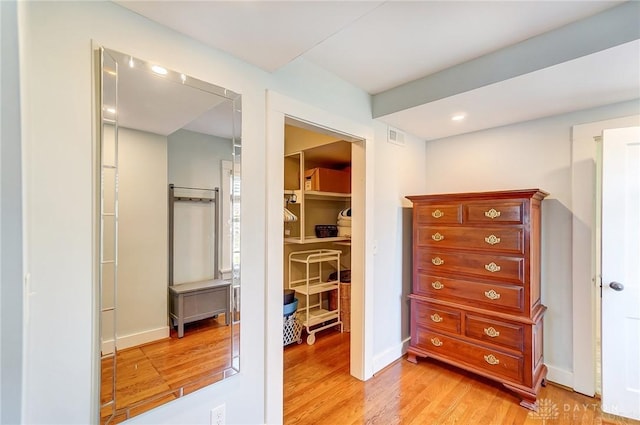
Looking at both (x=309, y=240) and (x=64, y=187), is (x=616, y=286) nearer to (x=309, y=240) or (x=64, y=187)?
(x=309, y=240)

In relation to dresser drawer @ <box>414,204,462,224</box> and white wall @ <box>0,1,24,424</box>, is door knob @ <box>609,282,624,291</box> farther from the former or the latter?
white wall @ <box>0,1,24,424</box>

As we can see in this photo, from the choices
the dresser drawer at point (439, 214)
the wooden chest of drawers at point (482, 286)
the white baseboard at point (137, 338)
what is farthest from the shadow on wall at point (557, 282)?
the white baseboard at point (137, 338)

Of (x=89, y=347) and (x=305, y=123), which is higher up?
(x=305, y=123)

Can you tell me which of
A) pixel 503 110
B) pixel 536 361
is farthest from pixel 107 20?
pixel 536 361

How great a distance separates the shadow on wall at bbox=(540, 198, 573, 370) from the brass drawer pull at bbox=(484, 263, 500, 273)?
1.70ft

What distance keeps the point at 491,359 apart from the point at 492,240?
946 mm

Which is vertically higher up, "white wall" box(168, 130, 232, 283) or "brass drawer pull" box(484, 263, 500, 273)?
"white wall" box(168, 130, 232, 283)

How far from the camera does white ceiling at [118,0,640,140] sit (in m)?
1.22

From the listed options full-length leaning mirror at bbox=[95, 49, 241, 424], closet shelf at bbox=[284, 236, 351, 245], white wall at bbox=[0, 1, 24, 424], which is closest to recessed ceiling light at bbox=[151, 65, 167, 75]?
full-length leaning mirror at bbox=[95, 49, 241, 424]

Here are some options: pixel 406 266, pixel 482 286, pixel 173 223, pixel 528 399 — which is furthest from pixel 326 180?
pixel 528 399

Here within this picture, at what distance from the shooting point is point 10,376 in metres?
0.77

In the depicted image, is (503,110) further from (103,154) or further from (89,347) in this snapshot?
(89,347)

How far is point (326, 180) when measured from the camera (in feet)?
10.7

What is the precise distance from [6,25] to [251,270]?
1.28 m
